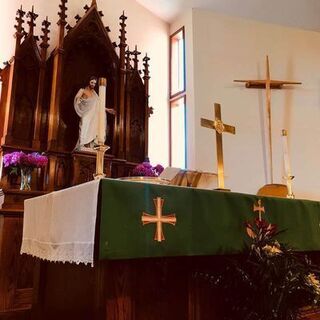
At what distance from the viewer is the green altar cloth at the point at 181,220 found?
61.1 inches

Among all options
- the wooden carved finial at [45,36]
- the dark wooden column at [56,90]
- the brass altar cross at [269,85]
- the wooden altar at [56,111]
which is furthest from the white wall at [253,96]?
the wooden carved finial at [45,36]

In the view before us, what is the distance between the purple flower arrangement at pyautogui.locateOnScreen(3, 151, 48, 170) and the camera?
3.61 metres

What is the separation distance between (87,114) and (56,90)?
43 cm

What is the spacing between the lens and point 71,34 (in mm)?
4539

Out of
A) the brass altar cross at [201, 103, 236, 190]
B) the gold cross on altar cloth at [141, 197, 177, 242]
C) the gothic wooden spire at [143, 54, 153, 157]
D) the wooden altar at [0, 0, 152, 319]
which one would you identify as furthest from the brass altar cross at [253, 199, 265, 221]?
the gothic wooden spire at [143, 54, 153, 157]

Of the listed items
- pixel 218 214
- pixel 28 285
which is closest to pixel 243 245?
pixel 218 214

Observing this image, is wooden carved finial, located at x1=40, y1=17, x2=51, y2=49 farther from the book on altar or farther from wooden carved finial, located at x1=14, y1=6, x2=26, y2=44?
the book on altar

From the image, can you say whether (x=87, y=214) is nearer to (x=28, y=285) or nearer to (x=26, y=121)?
(x=28, y=285)

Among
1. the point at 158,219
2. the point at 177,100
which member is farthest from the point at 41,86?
the point at 158,219

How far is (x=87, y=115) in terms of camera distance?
14.2ft

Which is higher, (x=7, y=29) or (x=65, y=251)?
(x=7, y=29)

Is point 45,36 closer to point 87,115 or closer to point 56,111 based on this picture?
point 56,111

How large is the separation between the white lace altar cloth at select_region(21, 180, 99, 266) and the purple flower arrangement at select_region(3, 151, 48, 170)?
4.75 feet

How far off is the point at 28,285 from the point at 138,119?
2539mm
